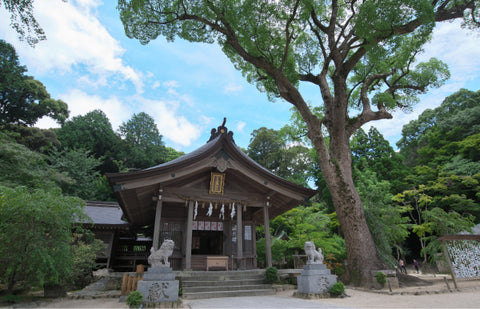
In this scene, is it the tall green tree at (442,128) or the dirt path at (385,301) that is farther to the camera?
the tall green tree at (442,128)

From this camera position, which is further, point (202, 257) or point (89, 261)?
point (202, 257)

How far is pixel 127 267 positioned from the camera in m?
13.9

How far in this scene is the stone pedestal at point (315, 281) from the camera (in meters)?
7.22

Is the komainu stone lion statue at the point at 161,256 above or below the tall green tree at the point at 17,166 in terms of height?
below

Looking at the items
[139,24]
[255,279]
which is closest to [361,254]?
[255,279]

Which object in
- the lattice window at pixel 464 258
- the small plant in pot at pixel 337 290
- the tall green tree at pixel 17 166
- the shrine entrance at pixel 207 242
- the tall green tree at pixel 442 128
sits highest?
the tall green tree at pixel 442 128

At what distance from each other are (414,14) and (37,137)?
1212 inches

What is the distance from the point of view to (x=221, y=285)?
801 cm

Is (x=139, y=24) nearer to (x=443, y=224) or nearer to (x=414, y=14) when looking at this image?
(x=414, y=14)

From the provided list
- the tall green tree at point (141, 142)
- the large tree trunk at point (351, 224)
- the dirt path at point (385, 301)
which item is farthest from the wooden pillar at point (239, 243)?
the tall green tree at point (141, 142)

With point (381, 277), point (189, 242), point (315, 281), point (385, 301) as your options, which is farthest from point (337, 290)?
point (189, 242)

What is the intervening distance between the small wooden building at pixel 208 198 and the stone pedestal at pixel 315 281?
2.76 metres

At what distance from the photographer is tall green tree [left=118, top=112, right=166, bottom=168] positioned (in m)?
33.7

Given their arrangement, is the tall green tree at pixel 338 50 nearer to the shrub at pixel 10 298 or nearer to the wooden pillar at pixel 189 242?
the wooden pillar at pixel 189 242
